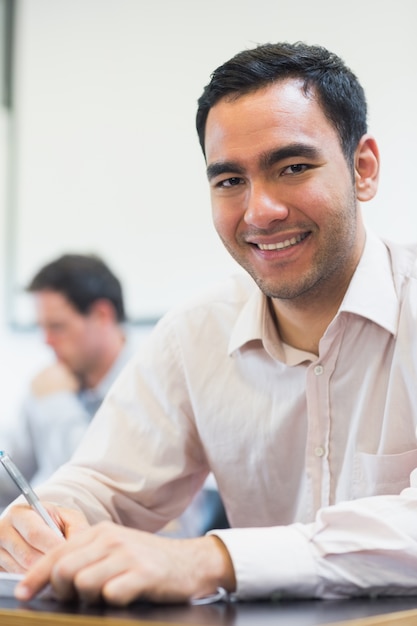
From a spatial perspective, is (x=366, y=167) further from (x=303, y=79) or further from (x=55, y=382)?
(x=55, y=382)

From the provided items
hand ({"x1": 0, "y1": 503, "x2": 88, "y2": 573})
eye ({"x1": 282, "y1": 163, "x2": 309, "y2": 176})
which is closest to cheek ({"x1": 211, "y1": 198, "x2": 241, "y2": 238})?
eye ({"x1": 282, "y1": 163, "x2": 309, "y2": 176})

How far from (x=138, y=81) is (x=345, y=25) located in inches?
38.0

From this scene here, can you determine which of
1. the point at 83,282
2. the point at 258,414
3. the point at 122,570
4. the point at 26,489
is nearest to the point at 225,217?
the point at 258,414

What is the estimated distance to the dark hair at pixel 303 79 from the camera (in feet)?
5.17

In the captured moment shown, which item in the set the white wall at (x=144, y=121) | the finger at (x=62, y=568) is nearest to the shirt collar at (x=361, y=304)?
the finger at (x=62, y=568)

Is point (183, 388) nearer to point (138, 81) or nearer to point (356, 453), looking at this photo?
point (356, 453)

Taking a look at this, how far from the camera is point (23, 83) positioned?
173 inches

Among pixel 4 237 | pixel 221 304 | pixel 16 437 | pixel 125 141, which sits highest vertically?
pixel 125 141

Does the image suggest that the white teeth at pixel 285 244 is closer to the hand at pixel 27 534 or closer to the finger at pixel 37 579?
the hand at pixel 27 534

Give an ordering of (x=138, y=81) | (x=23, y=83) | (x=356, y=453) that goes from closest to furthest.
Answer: (x=356, y=453)
(x=138, y=81)
(x=23, y=83)

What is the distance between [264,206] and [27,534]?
1.96ft

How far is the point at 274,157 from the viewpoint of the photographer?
1503 millimetres

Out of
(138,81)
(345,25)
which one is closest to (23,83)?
(138,81)

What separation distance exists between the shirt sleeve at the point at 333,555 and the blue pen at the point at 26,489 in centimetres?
27
